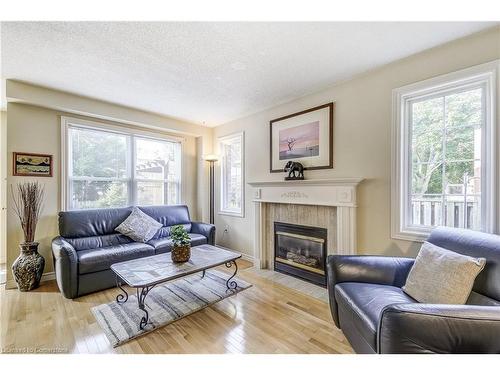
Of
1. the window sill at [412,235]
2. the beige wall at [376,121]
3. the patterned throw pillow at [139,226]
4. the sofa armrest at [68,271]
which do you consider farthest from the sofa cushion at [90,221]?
the window sill at [412,235]

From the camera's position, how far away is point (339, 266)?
1.79 metres

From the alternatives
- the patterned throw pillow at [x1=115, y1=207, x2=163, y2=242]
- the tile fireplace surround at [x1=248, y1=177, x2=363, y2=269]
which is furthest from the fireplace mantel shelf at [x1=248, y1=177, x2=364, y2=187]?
the patterned throw pillow at [x1=115, y1=207, x2=163, y2=242]

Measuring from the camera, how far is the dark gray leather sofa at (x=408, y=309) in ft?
3.22

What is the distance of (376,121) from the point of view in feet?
7.70

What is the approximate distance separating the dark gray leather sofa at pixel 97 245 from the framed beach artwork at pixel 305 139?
5.61ft

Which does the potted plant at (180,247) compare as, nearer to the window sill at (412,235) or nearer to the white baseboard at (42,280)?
the white baseboard at (42,280)

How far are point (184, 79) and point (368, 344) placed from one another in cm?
293

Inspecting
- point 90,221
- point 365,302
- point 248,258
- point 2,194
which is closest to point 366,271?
point 365,302

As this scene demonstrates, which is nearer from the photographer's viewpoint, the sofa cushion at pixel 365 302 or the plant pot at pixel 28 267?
the sofa cushion at pixel 365 302

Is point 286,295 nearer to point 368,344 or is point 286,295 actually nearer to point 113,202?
point 368,344

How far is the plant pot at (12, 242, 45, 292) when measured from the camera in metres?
2.51

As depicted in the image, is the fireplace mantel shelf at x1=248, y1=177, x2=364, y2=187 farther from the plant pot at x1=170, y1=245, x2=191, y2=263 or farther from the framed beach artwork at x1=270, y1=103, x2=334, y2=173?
the plant pot at x1=170, y1=245, x2=191, y2=263

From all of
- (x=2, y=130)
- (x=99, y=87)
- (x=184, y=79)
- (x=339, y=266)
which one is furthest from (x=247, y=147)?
(x=2, y=130)

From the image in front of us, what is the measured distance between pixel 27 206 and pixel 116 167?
47.9 inches
